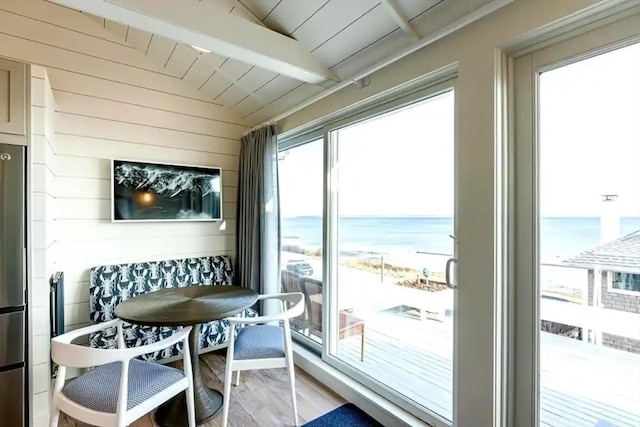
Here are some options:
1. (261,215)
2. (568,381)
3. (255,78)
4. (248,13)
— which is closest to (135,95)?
(255,78)

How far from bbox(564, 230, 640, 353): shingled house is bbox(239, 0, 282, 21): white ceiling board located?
2126 millimetres

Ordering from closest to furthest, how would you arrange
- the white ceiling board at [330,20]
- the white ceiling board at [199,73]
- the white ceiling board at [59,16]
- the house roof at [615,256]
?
the house roof at [615,256] < the white ceiling board at [330,20] < the white ceiling board at [59,16] < the white ceiling board at [199,73]

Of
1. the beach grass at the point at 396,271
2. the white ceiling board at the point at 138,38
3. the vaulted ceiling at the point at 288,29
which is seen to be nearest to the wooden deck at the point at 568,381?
the beach grass at the point at 396,271

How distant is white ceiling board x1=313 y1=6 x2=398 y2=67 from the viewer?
6.07 feet

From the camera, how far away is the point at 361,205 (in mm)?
2512

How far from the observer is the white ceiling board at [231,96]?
10.2 ft

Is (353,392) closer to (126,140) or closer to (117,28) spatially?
(126,140)

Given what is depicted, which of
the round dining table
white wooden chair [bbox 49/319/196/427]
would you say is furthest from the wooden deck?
white wooden chair [bbox 49/319/196/427]

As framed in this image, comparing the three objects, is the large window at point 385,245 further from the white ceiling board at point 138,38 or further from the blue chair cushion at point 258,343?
the white ceiling board at point 138,38

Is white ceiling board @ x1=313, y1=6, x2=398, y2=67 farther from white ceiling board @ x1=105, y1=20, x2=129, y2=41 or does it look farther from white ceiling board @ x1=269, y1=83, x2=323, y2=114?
white ceiling board @ x1=105, y1=20, x2=129, y2=41

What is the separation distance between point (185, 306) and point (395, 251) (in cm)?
142

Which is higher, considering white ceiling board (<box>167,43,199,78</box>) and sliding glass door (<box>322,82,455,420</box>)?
white ceiling board (<box>167,43,199,78</box>)

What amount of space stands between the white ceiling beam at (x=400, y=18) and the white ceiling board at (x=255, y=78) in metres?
1.20

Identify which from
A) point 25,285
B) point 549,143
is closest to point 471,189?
point 549,143
